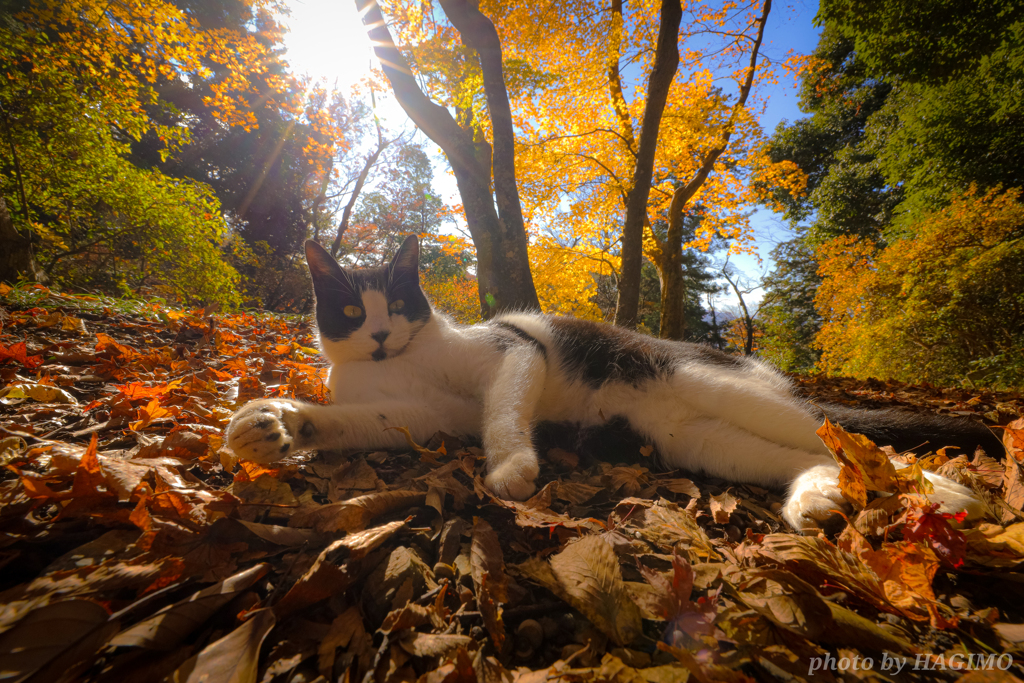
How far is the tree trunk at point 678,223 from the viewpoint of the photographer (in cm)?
731

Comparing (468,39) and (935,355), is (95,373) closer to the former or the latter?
(468,39)

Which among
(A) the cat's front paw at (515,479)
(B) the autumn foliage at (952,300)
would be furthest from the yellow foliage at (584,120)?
(A) the cat's front paw at (515,479)

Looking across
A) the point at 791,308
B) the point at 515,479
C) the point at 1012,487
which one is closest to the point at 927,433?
the point at 1012,487

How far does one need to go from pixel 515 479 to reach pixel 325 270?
1.69 metres

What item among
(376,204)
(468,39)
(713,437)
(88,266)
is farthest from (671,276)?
(376,204)

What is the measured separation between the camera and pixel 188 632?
636mm

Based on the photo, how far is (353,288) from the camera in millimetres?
2082

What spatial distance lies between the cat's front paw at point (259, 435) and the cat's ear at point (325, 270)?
3.22 ft

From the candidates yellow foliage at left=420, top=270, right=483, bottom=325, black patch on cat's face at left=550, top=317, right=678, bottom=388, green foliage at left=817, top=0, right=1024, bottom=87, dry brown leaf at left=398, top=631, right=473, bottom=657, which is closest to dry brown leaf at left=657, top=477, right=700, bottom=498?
black patch on cat's face at left=550, top=317, right=678, bottom=388

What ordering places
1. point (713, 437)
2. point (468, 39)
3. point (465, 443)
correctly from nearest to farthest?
point (713, 437) < point (465, 443) < point (468, 39)

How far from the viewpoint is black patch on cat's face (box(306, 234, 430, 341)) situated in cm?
203

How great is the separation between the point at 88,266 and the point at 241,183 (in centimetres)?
902

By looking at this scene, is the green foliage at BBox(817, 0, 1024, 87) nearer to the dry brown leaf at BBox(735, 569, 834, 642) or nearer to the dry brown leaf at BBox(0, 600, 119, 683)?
the dry brown leaf at BBox(735, 569, 834, 642)

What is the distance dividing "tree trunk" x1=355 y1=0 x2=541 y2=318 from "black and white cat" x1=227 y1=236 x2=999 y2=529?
162 cm
